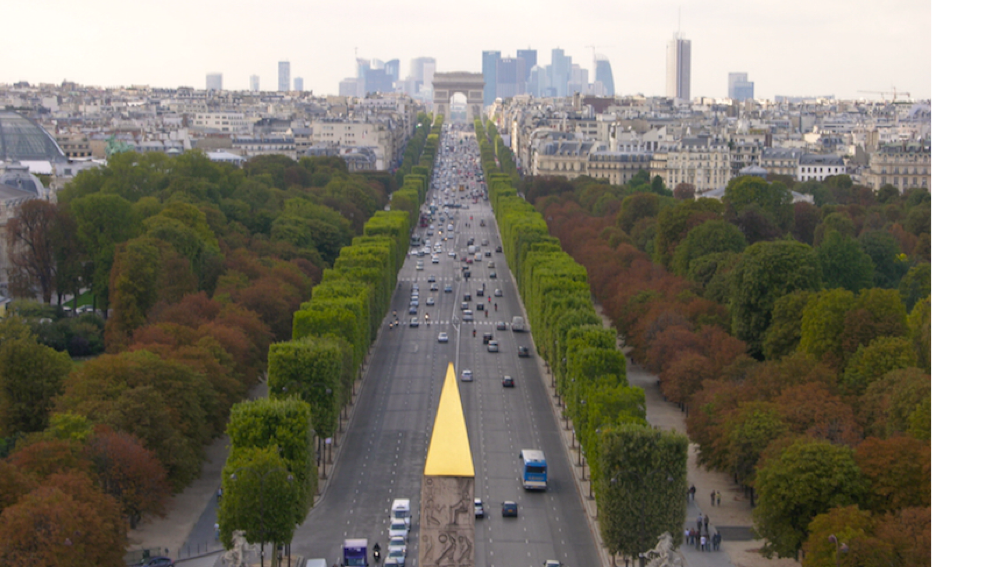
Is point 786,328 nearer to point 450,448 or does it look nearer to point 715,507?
point 715,507

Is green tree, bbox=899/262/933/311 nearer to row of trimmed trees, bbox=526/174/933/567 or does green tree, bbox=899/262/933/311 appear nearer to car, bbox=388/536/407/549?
row of trimmed trees, bbox=526/174/933/567

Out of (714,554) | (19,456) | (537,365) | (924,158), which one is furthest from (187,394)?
(924,158)

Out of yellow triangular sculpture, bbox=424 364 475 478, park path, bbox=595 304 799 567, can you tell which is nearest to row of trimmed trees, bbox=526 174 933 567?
park path, bbox=595 304 799 567

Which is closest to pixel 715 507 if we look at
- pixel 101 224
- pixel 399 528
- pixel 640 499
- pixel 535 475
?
pixel 535 475

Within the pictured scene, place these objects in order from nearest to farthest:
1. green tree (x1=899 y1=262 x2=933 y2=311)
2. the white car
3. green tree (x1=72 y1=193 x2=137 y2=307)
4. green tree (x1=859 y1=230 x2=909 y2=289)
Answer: the white car → green tree (x1=899 y1=262 x2=933 y2=311) → green tree (x1=72 y1=193 x2=137 y2=307) → green tree (x1=859 y1=230 x2=909 y2=289)

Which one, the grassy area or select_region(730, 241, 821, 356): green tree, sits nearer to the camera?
select_region(730, 241, 821, 356): green tree
